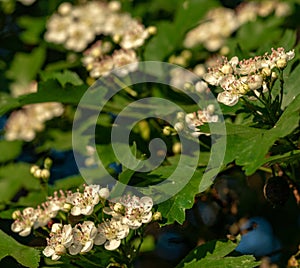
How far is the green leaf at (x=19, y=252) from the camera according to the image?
44.4 inches

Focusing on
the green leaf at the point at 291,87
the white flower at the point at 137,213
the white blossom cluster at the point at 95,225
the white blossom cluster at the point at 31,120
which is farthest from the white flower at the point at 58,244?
the white blossom cluster at the point at 31,120

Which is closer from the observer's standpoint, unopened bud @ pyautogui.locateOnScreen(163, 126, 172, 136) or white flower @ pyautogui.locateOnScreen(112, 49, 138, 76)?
unopened bud @ pyautogui.locateOnScreen(163, 126, 172, 136)

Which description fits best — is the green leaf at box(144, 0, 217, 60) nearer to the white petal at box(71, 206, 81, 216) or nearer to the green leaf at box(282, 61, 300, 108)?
the green leaf at box(282, 61, 300, 108)

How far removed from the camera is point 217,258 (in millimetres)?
1142

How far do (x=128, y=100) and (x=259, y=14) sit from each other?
2.66 ft

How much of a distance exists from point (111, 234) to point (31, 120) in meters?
0.84

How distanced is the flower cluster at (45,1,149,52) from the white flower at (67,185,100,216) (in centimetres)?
75

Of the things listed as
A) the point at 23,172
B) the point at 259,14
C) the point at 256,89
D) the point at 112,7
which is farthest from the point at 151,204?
the point at 259,14

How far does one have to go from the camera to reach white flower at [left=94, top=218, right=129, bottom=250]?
1138mm

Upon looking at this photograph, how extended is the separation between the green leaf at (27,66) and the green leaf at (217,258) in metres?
1.06

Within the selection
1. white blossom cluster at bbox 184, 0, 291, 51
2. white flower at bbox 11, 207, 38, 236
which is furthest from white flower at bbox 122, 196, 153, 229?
white blossom cluster at bbox 184, 0, 291, 51

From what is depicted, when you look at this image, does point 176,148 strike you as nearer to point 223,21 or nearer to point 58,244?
point 58,244

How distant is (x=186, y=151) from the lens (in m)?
1.30

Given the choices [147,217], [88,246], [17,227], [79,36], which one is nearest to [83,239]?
[88,246]
